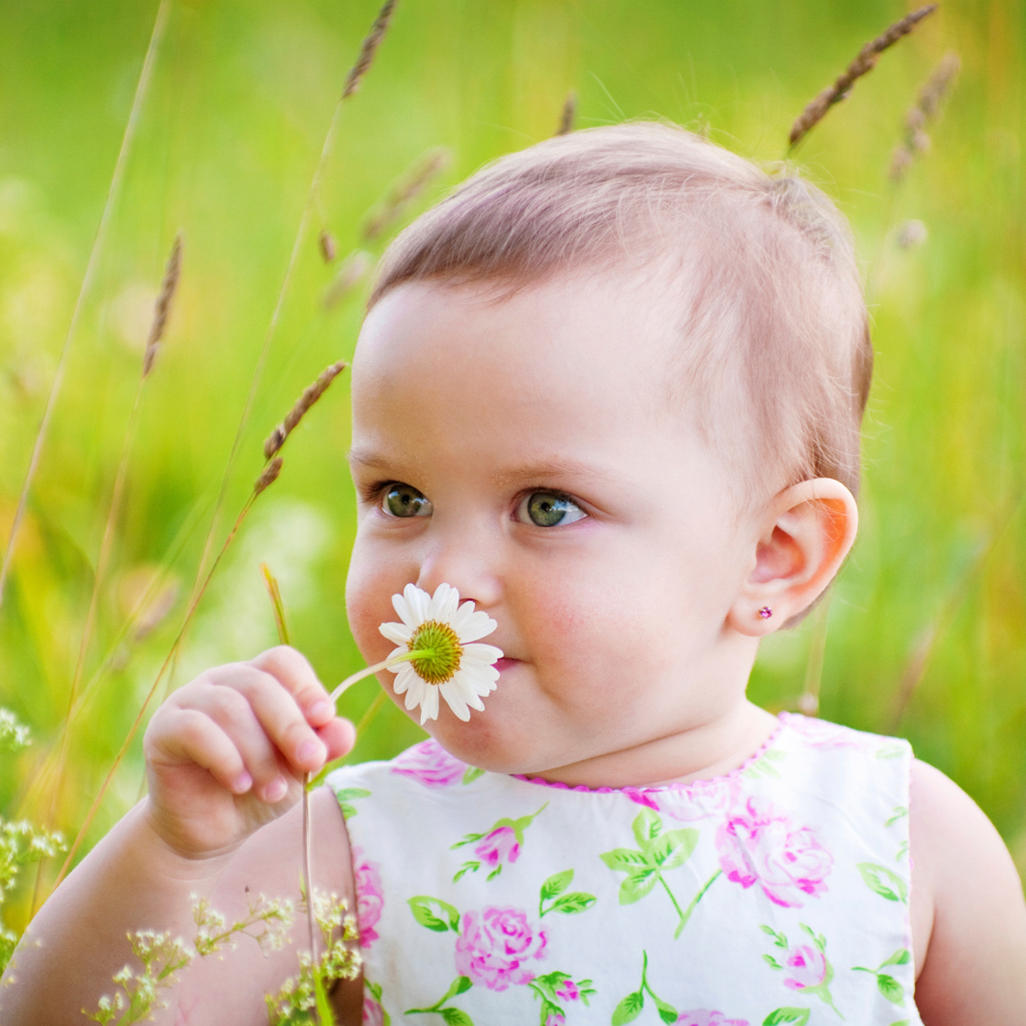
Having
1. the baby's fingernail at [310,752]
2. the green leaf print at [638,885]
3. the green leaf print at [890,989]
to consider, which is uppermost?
the baby's fingernail at [310,752]

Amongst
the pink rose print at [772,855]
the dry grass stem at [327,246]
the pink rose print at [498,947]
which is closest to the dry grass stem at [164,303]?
the dry grass stem at [327,246]

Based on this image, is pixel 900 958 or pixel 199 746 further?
pixel 900 958

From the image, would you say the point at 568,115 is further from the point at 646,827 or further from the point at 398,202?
the point at 646,827

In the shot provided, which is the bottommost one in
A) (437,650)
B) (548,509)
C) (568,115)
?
(437,650)

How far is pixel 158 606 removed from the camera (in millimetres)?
1524

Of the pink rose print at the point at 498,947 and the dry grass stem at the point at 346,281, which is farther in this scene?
the dry grass stem at the point at 346,281

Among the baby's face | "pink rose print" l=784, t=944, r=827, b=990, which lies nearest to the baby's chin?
the baby's face

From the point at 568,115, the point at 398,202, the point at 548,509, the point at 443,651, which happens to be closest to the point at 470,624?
the point at 443,651

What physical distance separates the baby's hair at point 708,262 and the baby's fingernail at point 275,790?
0.47 m

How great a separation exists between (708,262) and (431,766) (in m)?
0.60

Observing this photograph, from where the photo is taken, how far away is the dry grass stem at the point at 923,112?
1.62 metres

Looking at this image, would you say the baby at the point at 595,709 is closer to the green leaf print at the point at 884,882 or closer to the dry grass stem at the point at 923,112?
the green leaf print at the point at 884,882

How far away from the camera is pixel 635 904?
1279mm

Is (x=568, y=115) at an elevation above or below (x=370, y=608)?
above
